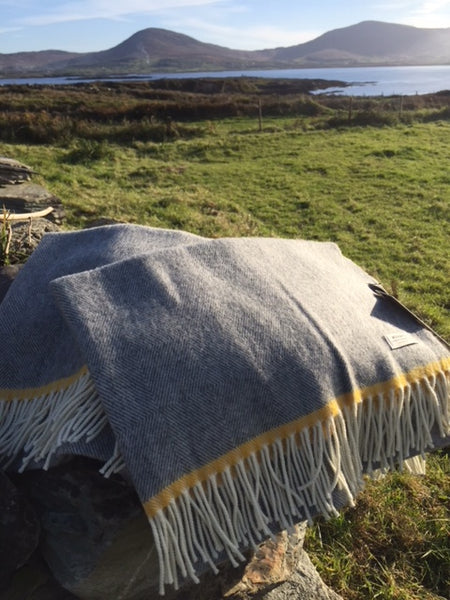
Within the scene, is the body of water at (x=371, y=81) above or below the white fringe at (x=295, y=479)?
above

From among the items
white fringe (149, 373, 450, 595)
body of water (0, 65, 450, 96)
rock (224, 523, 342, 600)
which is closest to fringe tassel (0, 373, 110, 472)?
white fringe (149, 373, 450, 595)

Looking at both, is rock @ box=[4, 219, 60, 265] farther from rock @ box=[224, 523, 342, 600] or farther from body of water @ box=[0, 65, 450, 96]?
body of water @ box=[0, 65, 450, 96]

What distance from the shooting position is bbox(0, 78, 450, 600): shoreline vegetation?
227cm

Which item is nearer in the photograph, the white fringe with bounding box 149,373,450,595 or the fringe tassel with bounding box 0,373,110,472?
the white fringe with bounding box 149,373,450,595

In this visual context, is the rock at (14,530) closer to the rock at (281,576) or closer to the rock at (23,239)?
the rock at (281,576)

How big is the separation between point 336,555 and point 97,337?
1.55m

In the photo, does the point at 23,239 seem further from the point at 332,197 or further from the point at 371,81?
the point at 371,81

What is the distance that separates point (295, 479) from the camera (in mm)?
Result: 1327

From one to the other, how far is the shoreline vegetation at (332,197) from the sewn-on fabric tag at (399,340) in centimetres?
110

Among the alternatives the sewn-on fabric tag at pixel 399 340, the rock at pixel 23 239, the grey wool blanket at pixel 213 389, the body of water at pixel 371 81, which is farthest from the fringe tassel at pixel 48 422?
the body of water at pixel 371 81

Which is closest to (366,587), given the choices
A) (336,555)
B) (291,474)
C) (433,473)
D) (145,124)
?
(336,555)

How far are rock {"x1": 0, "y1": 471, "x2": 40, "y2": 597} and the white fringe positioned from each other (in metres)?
0.36

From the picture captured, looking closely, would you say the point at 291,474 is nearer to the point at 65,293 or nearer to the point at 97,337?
the point at 97,337

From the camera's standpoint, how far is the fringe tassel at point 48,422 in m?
1.29
